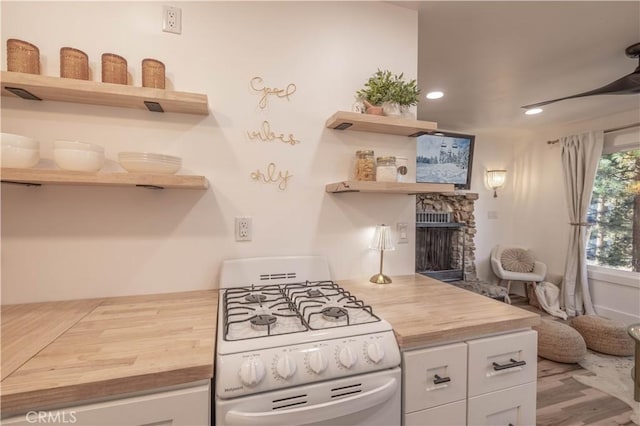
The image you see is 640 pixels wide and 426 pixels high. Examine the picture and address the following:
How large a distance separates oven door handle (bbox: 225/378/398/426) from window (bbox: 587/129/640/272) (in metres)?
4.07

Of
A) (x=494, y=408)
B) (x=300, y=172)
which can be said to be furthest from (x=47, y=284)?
(x=494, y=408)

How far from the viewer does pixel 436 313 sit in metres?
1.18

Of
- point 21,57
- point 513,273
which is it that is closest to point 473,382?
point 21,57

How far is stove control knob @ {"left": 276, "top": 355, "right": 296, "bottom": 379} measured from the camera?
2.79 feet

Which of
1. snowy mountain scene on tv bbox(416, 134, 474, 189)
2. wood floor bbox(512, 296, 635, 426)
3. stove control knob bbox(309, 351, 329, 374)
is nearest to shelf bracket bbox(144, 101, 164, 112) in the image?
stove control knob bbox(309, 351, 329, 374)

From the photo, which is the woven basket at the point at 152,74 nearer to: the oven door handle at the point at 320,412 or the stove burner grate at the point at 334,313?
the stove burner grate at the point at 334,313

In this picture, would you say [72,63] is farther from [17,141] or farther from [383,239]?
[383,239]

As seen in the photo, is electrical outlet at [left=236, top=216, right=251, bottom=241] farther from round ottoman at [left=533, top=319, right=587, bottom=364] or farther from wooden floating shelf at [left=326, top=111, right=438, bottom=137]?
round ottoman at [left=533, top=319, right=587, bottom=364]

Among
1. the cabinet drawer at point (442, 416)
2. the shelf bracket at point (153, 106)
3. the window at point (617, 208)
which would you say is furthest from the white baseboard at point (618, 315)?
the shelf bracket at point (153, 106)

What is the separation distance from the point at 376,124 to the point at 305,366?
45.2 inches

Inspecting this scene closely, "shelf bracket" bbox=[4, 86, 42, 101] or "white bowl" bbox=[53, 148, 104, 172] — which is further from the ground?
"shelf bracket" bbox=[4, 86, 42, 101]

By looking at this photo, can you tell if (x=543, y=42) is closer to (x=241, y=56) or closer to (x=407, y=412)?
(x=241, y=56)

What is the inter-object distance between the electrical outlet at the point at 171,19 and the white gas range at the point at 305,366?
4.02 feet

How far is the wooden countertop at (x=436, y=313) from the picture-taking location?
3.39 feet
